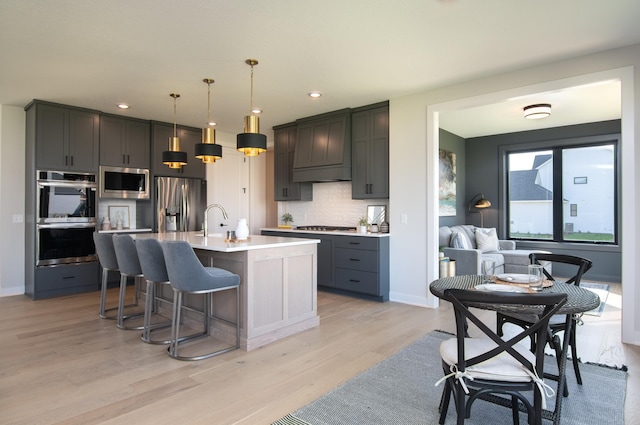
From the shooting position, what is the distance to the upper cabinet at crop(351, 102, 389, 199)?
5023 mm

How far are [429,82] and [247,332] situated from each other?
3.35 meters

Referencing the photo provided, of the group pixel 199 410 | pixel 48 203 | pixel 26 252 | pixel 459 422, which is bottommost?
pixel 199 410

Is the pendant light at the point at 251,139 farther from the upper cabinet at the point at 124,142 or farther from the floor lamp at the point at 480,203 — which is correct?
the floor lamp at the point at 480,203

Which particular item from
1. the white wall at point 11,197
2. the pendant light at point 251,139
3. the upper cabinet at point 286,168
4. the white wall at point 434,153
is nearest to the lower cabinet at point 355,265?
the white wall at point 434,153

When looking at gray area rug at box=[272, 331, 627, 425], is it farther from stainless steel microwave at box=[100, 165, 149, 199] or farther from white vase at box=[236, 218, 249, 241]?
stainless steel microwave at box=[100, 165, 149, 199]

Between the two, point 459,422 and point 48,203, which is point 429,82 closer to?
point 459,422

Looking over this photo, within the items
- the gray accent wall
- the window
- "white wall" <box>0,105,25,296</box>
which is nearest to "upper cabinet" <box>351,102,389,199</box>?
the gray accent wall

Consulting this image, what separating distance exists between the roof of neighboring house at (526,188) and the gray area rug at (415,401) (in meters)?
4.98

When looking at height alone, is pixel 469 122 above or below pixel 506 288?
above

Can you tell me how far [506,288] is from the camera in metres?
2.03

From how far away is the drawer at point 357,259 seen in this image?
189 inches

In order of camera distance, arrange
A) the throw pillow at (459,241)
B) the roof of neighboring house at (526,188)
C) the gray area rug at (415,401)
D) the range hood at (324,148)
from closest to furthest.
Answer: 1. the gray area rug at (415,401)
2. the range hood at (324,148)
3. the throw pillow at (459,241)
4. the roof of neighboring house at (526,188)

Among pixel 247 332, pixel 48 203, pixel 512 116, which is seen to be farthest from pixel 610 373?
pixel 48 203

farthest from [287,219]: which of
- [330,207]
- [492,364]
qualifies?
[492,364]
